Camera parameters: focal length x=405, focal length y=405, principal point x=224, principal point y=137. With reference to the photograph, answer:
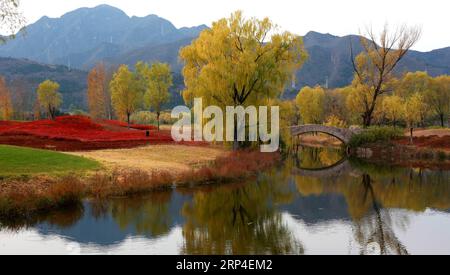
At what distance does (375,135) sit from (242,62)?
79.2ft

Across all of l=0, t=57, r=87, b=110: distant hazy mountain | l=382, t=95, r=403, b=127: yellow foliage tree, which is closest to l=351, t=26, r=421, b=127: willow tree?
l=382, t=95, r=403, b=127: yellow foliage tree

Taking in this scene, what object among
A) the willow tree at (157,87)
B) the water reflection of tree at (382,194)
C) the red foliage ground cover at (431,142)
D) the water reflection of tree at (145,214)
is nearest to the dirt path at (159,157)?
the water reflection of tree at (145,214)

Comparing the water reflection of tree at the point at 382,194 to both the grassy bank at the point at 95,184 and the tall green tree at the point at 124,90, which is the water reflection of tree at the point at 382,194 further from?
the tall green tree at the point at 124,90

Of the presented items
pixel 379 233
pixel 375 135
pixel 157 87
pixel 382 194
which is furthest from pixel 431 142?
pixel 379 233

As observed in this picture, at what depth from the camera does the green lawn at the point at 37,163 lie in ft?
68.2

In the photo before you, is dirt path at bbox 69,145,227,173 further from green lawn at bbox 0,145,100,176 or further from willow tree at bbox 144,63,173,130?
willow tree at bbox 144,63,173,130

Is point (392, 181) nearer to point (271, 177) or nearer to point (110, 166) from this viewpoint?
point (271, 177)

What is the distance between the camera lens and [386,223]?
17500mm

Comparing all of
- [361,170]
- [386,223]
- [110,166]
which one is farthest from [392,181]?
[110,166]

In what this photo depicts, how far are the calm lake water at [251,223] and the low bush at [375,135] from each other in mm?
21332

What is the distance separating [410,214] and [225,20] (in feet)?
68.0

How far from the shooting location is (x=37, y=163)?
22.3m

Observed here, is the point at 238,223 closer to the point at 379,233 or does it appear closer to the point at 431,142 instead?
the point at 379,233

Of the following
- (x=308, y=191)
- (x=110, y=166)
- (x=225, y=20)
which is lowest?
(x=308, y=191)
